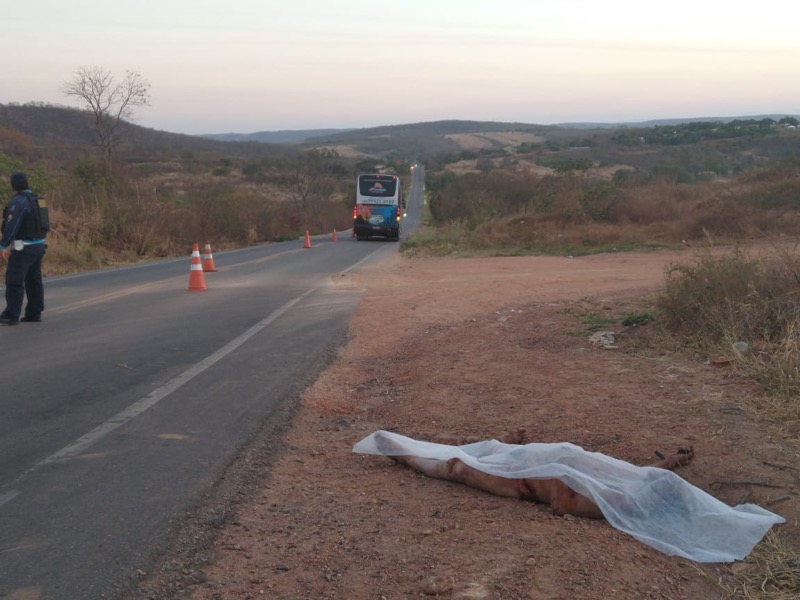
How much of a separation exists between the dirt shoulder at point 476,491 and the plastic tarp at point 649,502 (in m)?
0.12

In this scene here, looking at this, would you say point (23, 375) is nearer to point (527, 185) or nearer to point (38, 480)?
point (38, 480)

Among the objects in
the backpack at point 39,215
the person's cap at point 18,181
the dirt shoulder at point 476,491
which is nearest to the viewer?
the dirt shoulder at point 476,491

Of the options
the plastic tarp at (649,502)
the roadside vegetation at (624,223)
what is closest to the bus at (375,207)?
the roadside vegetation at (624,223)

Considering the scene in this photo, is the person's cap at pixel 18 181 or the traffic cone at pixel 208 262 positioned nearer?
the person's cap at pixel 18 181

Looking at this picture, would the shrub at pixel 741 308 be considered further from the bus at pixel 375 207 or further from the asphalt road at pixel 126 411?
the bus at pixel 375 207

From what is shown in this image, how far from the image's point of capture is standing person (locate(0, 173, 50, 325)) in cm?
1120

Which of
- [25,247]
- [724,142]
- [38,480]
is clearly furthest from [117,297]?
[724,142]

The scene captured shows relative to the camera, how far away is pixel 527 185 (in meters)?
48.5

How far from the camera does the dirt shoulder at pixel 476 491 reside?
3.88 m

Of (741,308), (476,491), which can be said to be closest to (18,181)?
(476,491)

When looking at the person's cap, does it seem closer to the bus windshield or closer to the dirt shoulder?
the dirt shoulder

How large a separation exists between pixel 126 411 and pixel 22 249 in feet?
17.8

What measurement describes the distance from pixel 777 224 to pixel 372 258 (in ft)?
41.4

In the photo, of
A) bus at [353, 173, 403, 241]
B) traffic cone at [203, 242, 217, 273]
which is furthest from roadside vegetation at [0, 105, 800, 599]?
bus at [353, 173, 403, 241]
